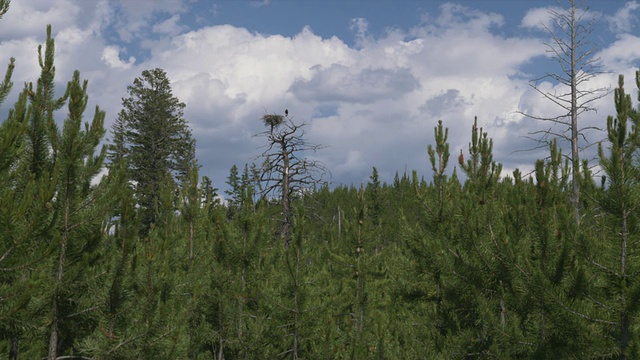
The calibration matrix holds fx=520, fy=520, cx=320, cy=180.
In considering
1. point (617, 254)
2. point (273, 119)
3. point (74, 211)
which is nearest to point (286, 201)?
point (273, 119)

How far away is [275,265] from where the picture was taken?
12.2m

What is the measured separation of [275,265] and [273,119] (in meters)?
7.41

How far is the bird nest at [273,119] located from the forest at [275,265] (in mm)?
6936

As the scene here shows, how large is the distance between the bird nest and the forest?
694 centimetres

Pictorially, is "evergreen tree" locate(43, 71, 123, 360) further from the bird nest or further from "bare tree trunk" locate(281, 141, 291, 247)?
the bird nest

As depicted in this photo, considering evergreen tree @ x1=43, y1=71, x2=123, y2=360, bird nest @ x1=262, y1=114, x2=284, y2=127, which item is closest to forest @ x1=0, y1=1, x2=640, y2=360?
evergreen tree @ x1=43, y1=71, x2=123, y2=360

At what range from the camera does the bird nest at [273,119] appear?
1827 centimetres

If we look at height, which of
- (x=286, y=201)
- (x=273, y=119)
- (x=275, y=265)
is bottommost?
(x=275, y=265)

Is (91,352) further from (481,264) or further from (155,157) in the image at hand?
(155,157)

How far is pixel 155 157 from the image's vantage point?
117 feet

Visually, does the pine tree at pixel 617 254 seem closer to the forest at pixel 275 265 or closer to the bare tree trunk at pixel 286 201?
the forest at pixel 275 265

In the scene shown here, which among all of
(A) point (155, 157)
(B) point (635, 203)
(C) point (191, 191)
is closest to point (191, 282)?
(C) point (191, 191)

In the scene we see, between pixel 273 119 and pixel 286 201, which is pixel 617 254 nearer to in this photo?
pixel 286 201

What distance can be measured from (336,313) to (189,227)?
4.75 m
